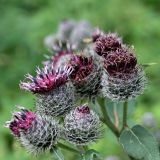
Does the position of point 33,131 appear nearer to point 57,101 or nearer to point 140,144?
point 57,101

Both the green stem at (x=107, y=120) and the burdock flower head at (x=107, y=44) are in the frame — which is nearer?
the burdock flower head at (x=107, y=44)

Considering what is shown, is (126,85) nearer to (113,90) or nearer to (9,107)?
(113,90)

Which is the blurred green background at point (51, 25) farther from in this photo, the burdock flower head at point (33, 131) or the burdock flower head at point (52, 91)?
the burdock flower head at point (33, 131)

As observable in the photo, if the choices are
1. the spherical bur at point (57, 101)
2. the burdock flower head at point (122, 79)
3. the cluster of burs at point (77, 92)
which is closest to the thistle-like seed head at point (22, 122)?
the cluster of burs at point (77, 92)

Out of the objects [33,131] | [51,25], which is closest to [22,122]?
[33,131]

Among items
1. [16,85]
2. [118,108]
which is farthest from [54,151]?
[16,85]

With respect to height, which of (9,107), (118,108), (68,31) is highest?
(68,31)

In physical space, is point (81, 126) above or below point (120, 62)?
below
